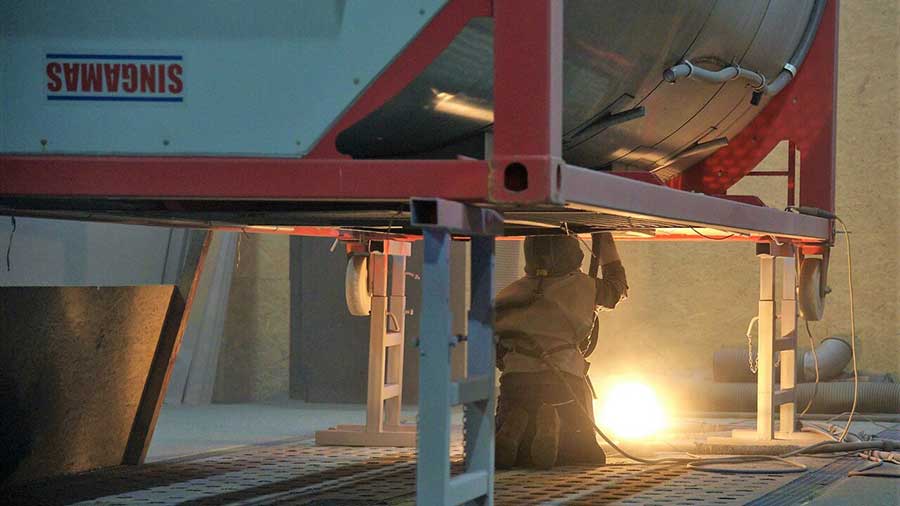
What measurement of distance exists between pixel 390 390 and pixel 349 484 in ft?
5.89

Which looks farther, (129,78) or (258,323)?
(258,323)

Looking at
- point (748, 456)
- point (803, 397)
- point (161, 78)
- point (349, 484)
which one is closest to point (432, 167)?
point (161, 78)

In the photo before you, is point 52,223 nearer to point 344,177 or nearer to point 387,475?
point 387,475

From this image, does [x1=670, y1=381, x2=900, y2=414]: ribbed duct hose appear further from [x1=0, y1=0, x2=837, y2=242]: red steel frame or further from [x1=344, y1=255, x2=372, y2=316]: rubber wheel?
[x1=0, y1=0, x2=837, y2=242]: red steel frame

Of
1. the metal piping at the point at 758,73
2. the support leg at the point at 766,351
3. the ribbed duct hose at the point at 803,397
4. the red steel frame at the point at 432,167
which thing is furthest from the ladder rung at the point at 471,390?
the ribbed duct hose at the point at 803,397

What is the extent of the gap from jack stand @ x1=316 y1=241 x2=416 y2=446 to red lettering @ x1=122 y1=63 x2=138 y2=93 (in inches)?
141

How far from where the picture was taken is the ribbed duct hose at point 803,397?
9.84 m

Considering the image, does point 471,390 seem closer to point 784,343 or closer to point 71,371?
point 71,371

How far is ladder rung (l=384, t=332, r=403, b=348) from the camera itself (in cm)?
794

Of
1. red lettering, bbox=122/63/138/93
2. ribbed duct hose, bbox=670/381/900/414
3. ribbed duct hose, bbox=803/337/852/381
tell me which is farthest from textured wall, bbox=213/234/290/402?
red lettering, bbox=122/63/138/93

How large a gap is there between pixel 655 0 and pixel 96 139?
1978 mm

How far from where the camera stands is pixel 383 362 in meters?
7.96

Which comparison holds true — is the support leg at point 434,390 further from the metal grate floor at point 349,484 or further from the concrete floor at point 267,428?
the concrete floor at point 267,428

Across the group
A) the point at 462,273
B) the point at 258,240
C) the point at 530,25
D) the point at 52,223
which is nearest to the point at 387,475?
the point at 52,223
